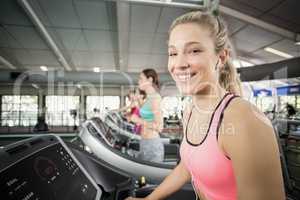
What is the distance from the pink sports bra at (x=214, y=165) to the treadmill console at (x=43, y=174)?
374 millimetres

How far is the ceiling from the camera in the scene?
4.80 metres

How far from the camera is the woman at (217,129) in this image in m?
0.55

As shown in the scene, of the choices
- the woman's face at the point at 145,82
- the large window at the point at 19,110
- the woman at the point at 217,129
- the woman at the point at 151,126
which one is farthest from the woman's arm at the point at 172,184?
the large window at the point at 19,110

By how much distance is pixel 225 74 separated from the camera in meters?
0.91

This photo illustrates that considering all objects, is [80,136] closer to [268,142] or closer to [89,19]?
[268,142]

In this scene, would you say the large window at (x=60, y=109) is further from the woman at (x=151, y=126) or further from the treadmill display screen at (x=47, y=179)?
the treadmill display screen at (x=47, y=179)

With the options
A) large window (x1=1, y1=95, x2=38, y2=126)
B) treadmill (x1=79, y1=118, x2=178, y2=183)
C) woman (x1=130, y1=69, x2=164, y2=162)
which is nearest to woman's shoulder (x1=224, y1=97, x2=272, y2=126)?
treadmill (x1=79, y1=118, x2=178, y2=183)

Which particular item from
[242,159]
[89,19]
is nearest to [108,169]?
[242,159]

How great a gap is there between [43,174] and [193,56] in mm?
550

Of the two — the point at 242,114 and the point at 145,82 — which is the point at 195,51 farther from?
the point at 145,82

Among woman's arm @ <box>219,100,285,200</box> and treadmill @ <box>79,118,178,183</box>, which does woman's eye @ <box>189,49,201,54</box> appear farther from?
treadmill @ <box>79,118,178,183</box>

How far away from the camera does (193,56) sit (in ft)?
2.32

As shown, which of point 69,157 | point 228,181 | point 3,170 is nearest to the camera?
point 3,170

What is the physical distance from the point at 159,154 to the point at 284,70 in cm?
337
